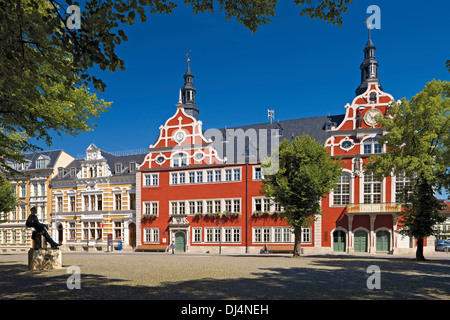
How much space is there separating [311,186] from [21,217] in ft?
151

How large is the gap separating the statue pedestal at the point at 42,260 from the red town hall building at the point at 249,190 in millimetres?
Result: 25481

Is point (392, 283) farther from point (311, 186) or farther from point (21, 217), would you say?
point (21, 217)

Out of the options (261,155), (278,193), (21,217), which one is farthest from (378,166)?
(21,217)

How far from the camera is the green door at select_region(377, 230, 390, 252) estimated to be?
127ft

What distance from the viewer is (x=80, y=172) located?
54594 mm

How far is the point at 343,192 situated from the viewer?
40688 millimetres

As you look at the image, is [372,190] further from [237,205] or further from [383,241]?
[237,205]

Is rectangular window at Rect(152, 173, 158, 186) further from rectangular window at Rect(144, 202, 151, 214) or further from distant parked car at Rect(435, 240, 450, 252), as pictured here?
distant parked car at Rect(435, 240, 450, 252)

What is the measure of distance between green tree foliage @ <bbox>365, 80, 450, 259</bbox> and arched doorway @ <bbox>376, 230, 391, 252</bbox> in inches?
430

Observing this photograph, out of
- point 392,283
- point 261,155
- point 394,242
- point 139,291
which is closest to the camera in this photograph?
point 139,291

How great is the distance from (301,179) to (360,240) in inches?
567

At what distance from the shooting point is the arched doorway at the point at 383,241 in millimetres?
38781

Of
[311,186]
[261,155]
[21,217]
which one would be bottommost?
[21,217]

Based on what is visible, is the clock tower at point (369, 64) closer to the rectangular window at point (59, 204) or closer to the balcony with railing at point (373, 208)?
the balcony with railing at point (373, 208)
